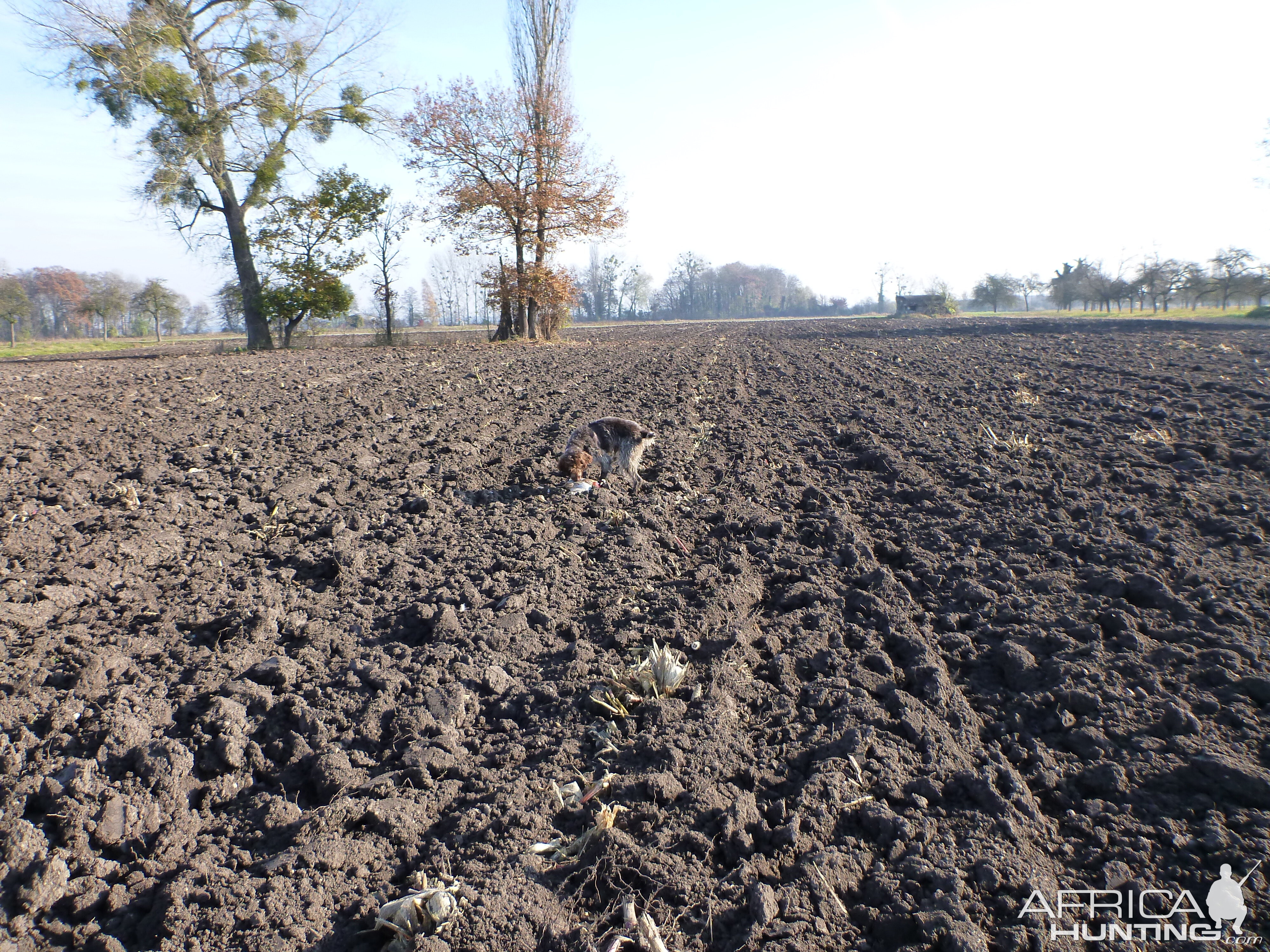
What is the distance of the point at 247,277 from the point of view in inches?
759

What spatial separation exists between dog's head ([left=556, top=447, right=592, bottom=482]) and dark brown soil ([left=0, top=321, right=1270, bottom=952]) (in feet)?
0.57

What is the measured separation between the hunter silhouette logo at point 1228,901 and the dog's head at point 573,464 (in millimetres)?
4425

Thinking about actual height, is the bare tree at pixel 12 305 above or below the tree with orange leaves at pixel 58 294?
below

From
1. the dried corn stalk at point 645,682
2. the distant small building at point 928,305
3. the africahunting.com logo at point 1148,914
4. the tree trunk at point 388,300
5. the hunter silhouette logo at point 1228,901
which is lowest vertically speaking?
the africahunting.com logo at point 1148,914

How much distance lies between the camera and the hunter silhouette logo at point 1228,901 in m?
1.80

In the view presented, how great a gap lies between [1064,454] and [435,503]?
5.72m

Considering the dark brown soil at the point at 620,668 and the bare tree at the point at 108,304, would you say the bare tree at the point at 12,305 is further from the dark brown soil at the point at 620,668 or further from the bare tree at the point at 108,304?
the dark brown soil at the point at 620,668

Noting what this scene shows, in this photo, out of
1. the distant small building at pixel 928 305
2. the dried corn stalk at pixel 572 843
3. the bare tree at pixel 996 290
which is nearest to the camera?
the dried corn stalk at pixel 572 843

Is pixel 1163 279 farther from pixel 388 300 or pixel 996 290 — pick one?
pixel 388 300

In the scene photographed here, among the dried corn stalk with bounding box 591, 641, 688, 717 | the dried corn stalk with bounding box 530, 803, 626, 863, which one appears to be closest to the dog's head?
the dried corn stalk with bounding box 591, 641, 688, 717

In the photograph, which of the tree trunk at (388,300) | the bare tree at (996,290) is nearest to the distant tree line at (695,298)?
the bare tree at (996,290)

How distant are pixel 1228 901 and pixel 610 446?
4664 millimetres

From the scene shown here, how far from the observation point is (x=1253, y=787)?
2191 millimetres

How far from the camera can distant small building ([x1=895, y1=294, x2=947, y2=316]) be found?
154ft
